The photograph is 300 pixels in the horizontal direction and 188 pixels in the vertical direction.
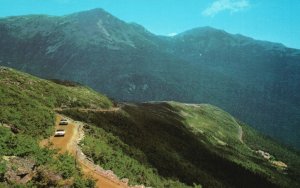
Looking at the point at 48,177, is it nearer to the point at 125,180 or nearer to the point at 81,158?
the point at 125,180

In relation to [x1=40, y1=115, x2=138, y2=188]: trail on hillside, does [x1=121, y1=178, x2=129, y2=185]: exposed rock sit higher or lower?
lower

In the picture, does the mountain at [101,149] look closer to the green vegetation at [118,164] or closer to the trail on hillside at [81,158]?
the green vegetation at [118,164]

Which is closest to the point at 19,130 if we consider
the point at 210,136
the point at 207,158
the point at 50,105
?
the point at 50,105

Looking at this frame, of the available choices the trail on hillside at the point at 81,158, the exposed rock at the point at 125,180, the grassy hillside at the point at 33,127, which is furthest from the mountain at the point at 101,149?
the trail on hillside at the point at 81,158

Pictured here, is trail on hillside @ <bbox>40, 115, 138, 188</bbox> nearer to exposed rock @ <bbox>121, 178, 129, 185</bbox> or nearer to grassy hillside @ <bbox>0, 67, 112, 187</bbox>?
exposed rock @ <bbox>121, 178, 129, 185</bbox>

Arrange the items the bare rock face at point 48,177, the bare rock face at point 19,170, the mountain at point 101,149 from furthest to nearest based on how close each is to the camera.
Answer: the mountain at point 101,149
the bare rock face at point 48,177
the bare rock face at point 19,170

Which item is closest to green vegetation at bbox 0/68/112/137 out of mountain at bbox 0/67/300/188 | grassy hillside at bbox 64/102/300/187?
mountain at bbox 0/67/300/188

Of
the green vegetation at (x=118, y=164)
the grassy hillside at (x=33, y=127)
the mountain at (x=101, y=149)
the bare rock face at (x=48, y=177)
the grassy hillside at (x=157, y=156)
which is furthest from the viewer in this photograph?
the grassy hillside at (x=157, y=156)
